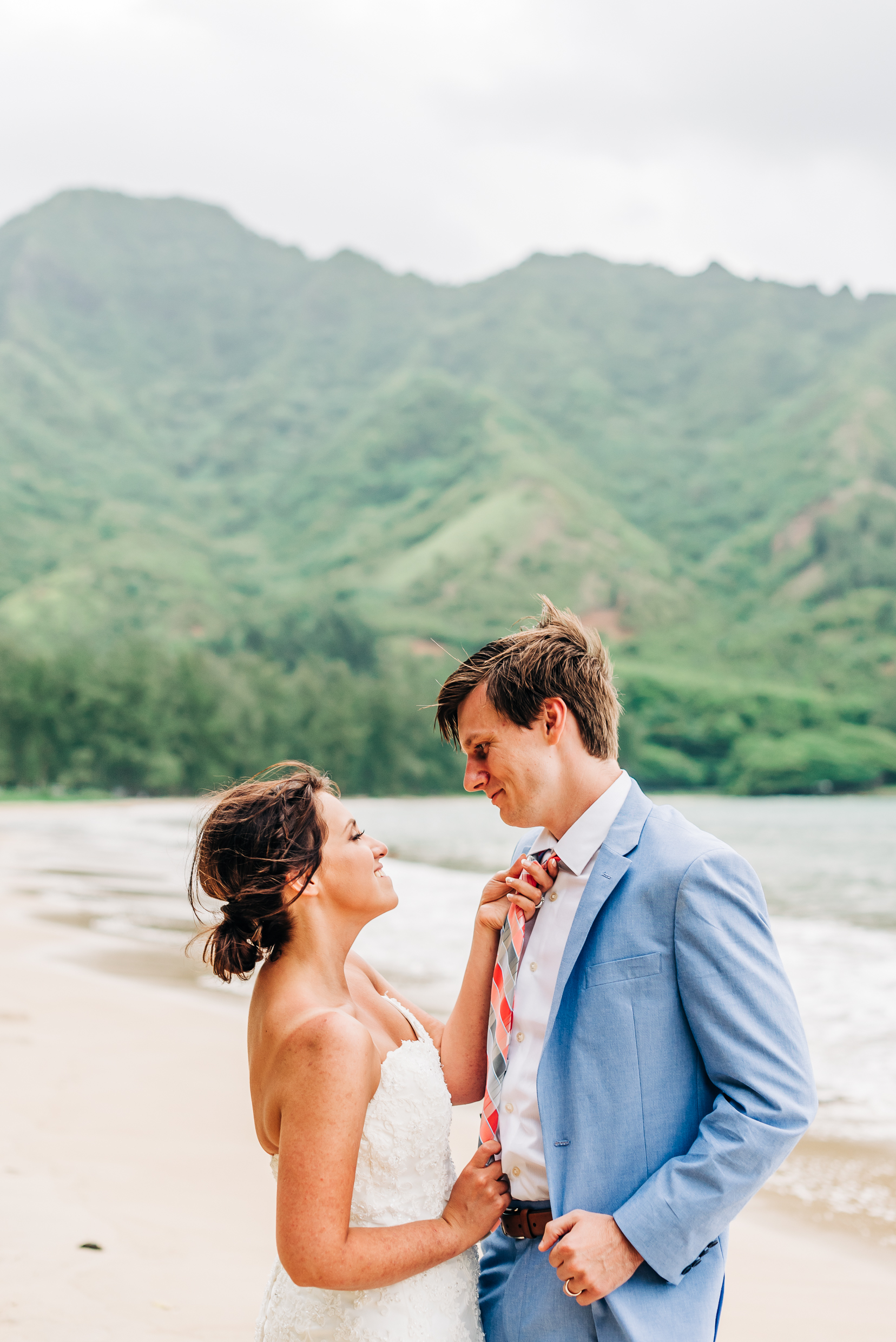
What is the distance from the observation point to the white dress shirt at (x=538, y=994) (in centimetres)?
227

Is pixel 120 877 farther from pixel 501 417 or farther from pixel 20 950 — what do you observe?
pixel 501 417

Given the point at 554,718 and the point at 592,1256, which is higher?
the point at 554,718

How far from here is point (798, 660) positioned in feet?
432

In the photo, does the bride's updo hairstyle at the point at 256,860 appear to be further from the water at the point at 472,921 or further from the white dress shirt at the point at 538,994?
the water at the point at 472,921

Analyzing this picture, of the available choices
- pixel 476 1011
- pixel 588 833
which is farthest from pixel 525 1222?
pixel 588 833

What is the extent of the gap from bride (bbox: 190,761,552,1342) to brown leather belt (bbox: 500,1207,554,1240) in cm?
3

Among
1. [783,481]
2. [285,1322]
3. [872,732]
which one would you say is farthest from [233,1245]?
[783,481]

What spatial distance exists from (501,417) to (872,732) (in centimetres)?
9562

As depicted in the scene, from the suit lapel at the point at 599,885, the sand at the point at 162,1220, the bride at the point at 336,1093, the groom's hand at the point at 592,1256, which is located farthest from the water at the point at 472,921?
the groom's hand at the point at 592,1256

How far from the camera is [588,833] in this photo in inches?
92.4

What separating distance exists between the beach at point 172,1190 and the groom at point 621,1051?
10.3 feet

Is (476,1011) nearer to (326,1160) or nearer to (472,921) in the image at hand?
(326,1160)

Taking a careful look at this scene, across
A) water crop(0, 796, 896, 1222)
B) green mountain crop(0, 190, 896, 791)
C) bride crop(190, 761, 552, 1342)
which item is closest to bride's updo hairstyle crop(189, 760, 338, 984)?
bride crop(190, 761, 552, 1342)

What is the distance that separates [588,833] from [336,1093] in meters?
0.72
